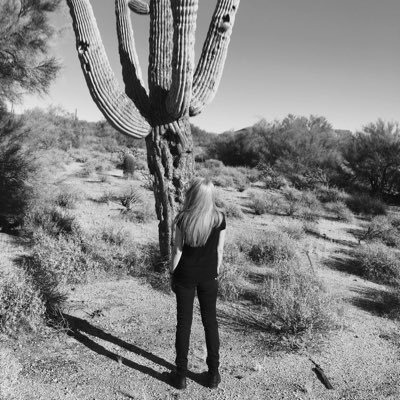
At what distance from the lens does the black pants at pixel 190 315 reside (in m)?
2.96

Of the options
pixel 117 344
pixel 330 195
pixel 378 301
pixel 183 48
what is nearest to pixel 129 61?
pixel 183 48

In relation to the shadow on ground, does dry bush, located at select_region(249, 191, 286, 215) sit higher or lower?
higher

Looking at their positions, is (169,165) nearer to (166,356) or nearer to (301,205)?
Result: (166,356)

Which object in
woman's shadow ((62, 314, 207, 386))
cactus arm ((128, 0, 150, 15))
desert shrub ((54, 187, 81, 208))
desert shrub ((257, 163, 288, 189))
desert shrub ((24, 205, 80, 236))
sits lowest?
woman's shadow ((62, 314, 207, 386))

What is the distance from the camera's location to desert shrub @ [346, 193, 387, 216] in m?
12.7

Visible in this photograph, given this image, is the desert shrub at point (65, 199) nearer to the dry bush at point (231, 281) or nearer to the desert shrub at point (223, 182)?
the dry bush at point (231, 281)

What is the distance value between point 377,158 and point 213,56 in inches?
488

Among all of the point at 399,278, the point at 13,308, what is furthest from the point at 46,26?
the point at 399,278

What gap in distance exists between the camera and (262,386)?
10.9 ft

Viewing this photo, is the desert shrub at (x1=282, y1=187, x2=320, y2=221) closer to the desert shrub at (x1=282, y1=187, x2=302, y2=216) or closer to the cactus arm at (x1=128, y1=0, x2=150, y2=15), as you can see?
the desert shrub at (x1=282, y1=187, x2=302, y2=216)

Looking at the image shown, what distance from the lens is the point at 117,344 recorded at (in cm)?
387

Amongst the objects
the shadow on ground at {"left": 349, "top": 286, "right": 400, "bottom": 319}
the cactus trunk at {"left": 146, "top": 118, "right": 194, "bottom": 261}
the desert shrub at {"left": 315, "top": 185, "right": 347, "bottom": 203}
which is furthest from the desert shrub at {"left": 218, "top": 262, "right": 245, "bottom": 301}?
the desert shrub at {"left": 315, "top": 185, "right": 347, "bottom": 203}

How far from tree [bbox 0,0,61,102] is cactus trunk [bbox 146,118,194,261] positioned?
16.2ft

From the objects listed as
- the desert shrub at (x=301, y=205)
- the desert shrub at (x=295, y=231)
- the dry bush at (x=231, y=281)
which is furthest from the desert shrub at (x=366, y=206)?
the dry bush at (x=231, y=281)
